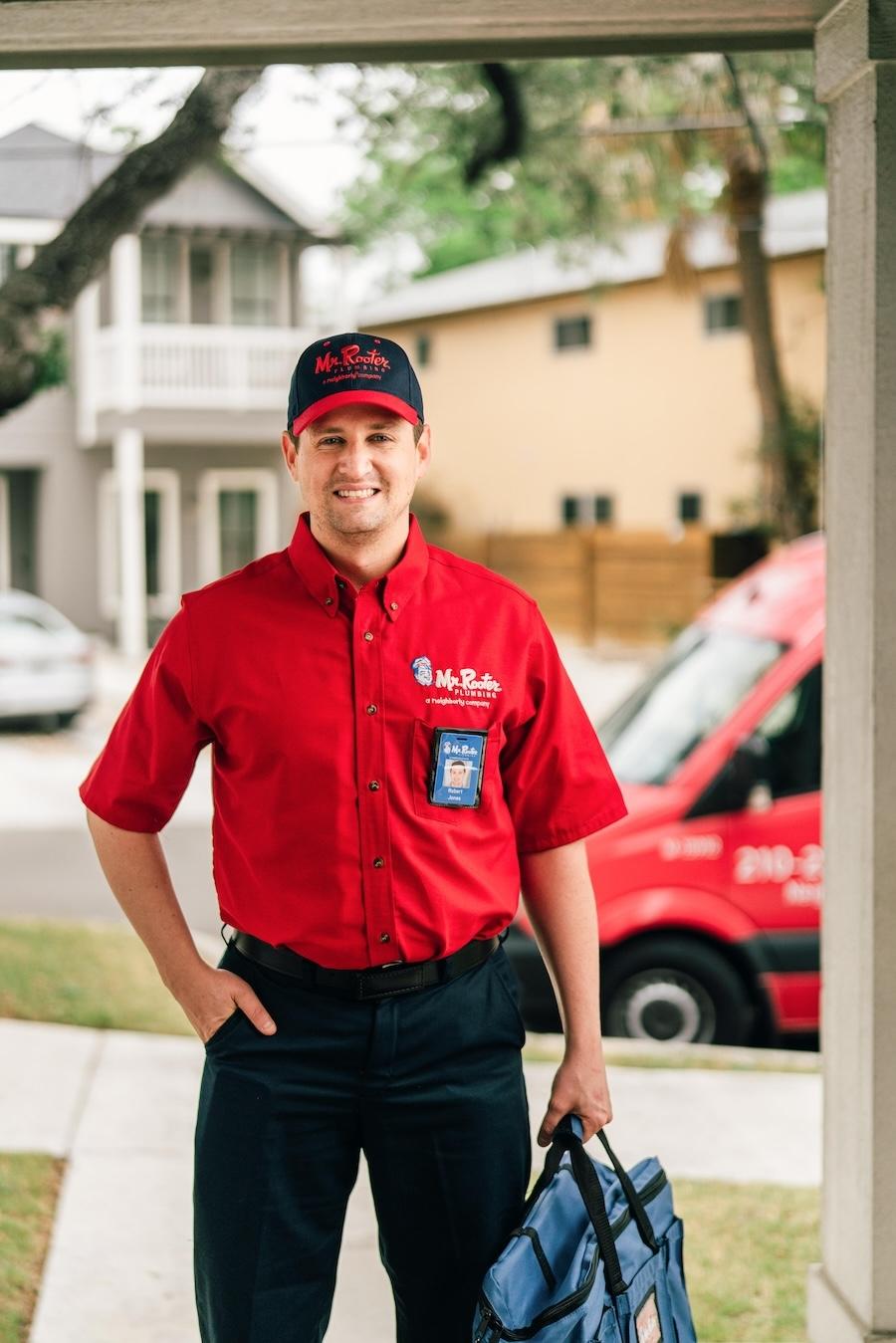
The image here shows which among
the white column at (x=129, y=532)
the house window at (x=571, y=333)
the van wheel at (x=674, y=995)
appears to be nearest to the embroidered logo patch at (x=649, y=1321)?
the van wheel at (x=674, y=995)

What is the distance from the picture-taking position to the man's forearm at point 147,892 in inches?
106

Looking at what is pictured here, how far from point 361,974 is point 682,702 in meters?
4.72

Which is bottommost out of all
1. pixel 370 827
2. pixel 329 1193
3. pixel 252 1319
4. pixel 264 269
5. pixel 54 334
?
pixel 252 1319

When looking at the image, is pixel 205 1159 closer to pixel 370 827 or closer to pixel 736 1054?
pixel 370 827

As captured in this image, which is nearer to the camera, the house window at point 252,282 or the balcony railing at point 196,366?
the balcony railing at point 196,366

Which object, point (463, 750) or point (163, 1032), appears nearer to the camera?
point (463, 750)

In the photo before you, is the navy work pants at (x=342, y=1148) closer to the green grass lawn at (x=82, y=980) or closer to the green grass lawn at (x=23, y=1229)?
the green grass lawn at (x=23, y=1229)

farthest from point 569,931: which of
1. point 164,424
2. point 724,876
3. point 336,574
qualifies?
point 164,424

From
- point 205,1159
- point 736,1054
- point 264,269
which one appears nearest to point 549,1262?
point 205,1159

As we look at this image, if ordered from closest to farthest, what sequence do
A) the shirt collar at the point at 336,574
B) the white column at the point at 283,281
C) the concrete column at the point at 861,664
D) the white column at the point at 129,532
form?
the shirt collar at the point at 336,574 < the concrete column at the point at 861,664 < the white column at the point at 129,532 < the white column at the point at 283,281

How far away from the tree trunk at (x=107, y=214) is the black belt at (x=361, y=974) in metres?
4.33

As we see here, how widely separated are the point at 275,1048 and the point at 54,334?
12189 mm

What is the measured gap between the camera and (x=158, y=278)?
2430 cm

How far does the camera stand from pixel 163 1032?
651cm
